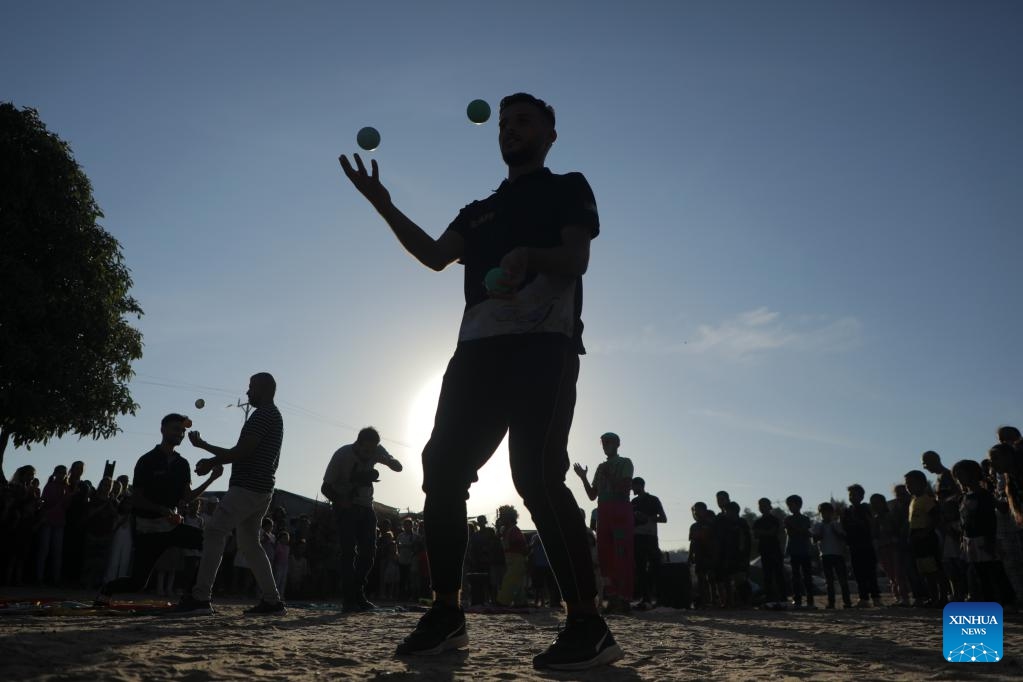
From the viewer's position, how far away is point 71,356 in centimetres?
2158

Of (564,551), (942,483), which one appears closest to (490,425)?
(564,551)

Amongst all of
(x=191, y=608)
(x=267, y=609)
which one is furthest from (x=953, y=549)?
(x=191, y=608)

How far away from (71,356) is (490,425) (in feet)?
72.3

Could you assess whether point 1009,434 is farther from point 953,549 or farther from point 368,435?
point 368,435

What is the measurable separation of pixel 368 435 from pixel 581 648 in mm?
6046

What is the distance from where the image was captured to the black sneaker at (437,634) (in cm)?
306

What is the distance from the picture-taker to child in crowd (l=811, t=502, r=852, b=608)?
13.2m

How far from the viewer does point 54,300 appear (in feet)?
71.3

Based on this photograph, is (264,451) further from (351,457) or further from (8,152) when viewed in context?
(8,152)

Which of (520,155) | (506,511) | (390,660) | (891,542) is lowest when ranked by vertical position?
(390,660)

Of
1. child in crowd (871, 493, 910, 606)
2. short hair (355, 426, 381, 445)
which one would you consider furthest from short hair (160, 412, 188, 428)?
child in crowd (871, 493, 910, 606)

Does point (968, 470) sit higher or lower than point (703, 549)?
higher

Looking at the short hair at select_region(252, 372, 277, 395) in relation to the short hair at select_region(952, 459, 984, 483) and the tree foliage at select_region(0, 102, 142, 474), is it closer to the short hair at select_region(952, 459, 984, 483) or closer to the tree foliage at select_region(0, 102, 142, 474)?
the short hair at select_region(952, 459, 984, 483)

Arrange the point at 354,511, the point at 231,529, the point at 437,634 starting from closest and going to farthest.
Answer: the point at 437,634 < the point at 231,529 < the point at 354,511
